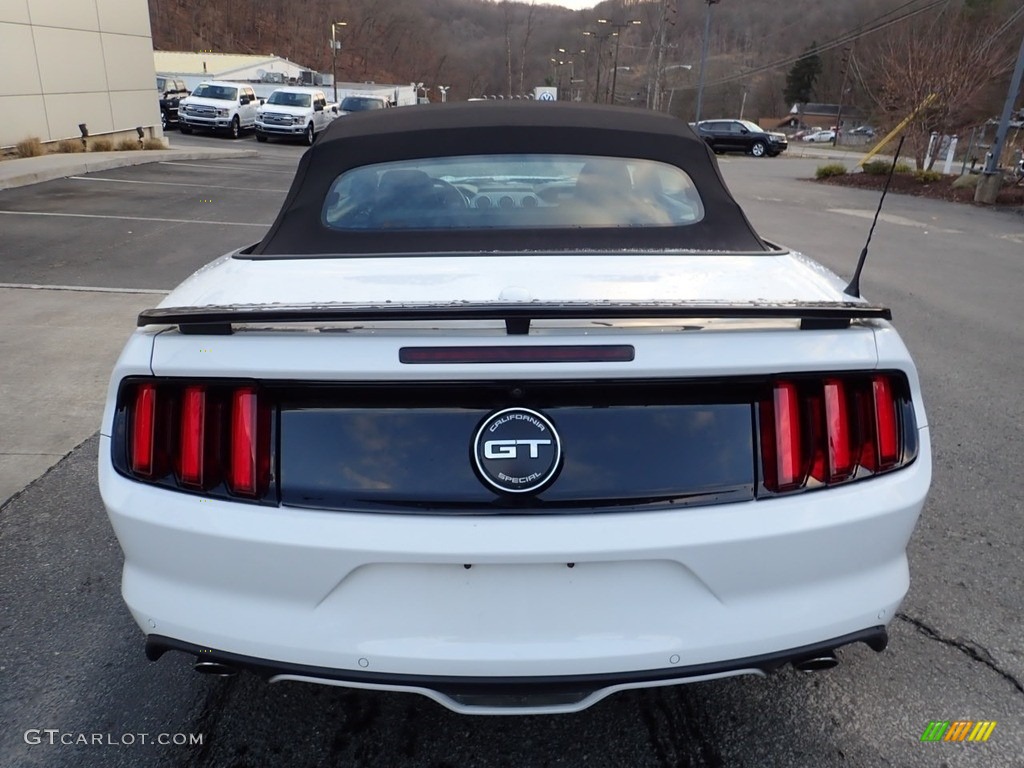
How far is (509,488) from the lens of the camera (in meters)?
1.72

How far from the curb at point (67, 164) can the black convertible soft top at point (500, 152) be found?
1240 centimetres

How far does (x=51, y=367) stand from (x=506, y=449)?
455 centimetres

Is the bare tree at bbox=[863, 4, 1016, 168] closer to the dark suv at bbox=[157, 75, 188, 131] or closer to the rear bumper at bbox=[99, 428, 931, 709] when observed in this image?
the rear bumper at bbox=[99, 428, 931, 709]

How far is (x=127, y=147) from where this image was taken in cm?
2069

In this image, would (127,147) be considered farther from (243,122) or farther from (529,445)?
(529,445)

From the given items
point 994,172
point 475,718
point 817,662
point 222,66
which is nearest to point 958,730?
point 817,662

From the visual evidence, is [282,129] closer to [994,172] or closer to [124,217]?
[124,217]

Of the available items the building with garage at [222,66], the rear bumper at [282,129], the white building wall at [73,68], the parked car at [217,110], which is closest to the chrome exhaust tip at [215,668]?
the white building wall at [73,68]

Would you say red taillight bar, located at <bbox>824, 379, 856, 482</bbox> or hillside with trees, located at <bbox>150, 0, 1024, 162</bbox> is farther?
hillside with trees, located at <bbox>150, 0, 1024, 162</bbox>

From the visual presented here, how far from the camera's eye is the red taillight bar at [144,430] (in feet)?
5.95

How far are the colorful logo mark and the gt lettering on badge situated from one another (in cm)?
153

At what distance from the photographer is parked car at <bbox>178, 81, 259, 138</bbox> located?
29.4 meters

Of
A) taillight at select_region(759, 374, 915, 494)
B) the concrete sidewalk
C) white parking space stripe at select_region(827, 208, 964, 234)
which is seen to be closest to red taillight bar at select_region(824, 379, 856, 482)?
taillight at select_region(759, 374, 915, 494)

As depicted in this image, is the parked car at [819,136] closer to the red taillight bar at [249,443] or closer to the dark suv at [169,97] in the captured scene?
the dark suv at [169,97]
